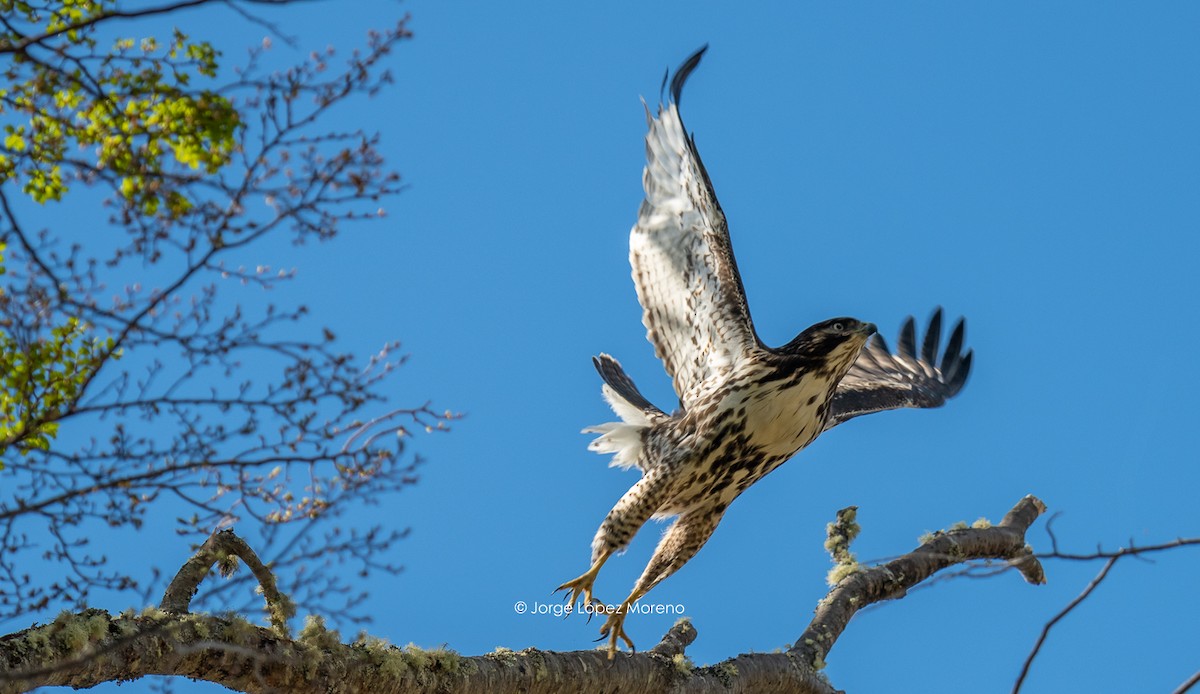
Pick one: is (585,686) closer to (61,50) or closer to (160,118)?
(160,118)

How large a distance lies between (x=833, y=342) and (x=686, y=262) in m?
0.79

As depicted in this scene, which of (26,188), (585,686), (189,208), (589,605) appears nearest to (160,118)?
(189,208)

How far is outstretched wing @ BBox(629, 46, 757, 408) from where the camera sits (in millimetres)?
6055

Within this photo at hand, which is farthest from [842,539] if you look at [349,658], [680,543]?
[349,658]

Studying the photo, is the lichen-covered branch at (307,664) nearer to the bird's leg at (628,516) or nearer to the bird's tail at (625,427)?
the bird's leg at (628,516)

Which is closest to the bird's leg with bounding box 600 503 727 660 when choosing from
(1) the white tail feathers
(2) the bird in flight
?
(2) the bird in flight

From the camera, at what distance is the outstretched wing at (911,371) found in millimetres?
7840

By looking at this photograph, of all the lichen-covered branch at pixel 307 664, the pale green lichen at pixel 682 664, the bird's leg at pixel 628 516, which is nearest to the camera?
the lichen-covered branch at pixel 307 664

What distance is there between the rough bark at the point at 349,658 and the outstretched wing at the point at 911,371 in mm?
1531

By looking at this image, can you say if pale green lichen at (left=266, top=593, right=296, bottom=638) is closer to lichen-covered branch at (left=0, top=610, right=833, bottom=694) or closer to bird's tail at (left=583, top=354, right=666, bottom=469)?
lichen-covered branch at (left=0, top=610, right=833, bottom=694)

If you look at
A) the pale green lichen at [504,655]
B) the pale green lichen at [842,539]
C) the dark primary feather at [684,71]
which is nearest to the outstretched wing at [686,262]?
the dark primary feather at [684,71]

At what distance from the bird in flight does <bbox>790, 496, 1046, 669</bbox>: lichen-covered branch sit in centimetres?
68

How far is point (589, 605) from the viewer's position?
5824 millimetres

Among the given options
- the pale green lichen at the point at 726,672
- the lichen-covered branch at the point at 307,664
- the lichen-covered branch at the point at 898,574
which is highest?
the lichen-covered branch at the point at 898,574
